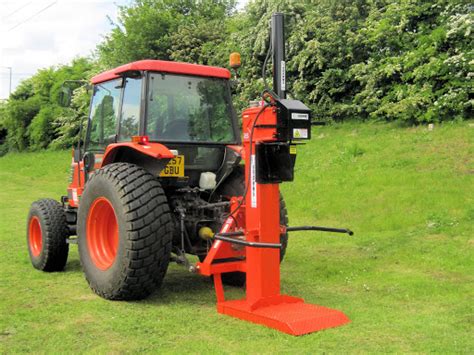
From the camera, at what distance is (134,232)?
16.1ft

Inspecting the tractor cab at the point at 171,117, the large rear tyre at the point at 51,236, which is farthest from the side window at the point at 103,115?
the large rear tyre at the point at 51,236

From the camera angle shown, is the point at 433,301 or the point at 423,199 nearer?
the point at 433,301

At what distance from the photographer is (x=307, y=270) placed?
6551mm

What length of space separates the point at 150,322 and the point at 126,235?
801mm

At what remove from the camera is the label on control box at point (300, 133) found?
182 inches

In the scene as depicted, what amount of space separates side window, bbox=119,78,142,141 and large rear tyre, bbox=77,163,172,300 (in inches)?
22.5

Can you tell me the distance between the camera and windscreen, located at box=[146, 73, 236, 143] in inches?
224

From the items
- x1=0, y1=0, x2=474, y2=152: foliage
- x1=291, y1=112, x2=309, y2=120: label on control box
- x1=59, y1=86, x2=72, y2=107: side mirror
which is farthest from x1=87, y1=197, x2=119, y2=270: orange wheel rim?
x1=0, y1=0, x2=474, y2=152: foliage

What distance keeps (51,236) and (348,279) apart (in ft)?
11.0

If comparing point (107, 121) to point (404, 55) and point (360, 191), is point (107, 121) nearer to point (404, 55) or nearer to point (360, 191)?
point (360, 191)

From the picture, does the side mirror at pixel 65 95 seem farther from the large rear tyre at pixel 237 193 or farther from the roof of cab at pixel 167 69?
the large rear tyre at pixel 237 193

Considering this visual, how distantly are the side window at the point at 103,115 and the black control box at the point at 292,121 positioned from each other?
2164 millimetres

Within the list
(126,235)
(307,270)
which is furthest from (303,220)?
(126,235)

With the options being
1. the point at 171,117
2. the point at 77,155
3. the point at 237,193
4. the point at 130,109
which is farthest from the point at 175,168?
the point at 77,155
